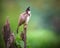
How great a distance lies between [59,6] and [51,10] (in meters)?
0.07

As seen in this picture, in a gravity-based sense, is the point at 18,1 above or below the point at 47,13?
above

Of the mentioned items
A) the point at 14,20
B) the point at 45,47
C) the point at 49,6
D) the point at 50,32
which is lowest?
the point at 45,47

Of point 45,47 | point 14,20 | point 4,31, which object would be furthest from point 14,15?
point 45,47

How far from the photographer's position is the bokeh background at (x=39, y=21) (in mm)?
1404

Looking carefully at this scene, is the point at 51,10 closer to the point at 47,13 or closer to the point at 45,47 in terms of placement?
the point at 47,13

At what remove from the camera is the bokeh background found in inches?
55.3

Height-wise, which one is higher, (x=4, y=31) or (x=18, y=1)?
(x=18, y=1)

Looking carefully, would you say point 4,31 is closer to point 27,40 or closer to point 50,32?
point 27,40

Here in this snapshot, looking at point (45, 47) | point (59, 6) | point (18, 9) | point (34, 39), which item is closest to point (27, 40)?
point (34, 39)

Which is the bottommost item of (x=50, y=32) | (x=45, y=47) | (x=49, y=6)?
(x=45, y=47)

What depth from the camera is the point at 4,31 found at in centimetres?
142

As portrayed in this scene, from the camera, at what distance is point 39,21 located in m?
1.42

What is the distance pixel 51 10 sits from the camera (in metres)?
1.41

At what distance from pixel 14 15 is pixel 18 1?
12cm
